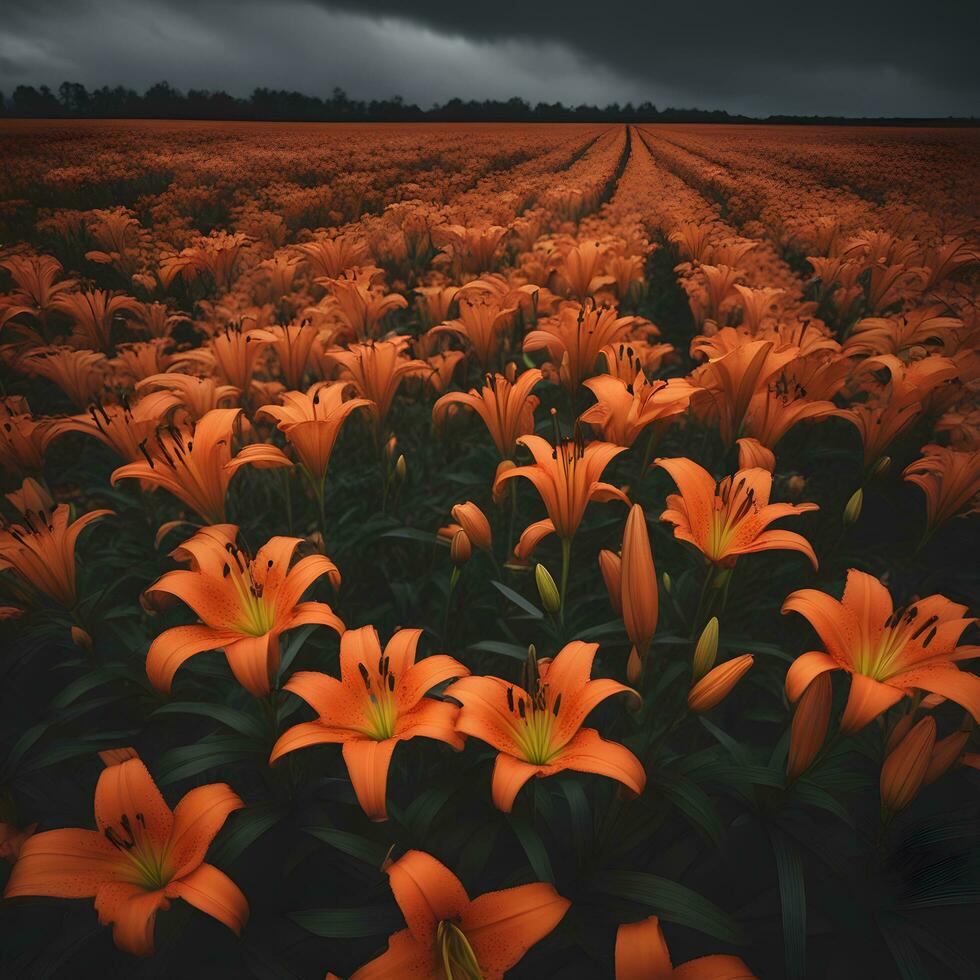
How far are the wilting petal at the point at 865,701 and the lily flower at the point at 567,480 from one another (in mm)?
418

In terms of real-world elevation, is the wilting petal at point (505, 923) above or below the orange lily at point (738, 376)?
below

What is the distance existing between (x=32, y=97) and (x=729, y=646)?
19.2ft

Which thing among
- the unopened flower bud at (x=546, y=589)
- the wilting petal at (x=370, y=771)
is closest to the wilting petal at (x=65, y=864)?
the wilting petal at (x=370, y=771)

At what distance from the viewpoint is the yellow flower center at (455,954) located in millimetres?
534

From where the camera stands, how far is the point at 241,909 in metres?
0.59

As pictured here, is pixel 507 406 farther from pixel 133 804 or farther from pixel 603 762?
pixel 133 804

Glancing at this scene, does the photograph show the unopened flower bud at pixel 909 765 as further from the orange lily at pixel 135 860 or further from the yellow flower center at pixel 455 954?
the orange lily at pixel 135 860

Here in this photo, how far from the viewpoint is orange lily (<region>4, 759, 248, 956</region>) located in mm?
585

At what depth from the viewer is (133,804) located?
668 millimetres

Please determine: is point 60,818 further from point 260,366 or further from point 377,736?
point 260,366

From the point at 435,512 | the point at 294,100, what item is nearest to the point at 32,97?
the point at 435,512

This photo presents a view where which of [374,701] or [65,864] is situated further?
[374,701]

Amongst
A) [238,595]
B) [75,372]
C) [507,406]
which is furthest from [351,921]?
[75,372]

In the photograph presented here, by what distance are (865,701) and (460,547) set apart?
631 mm
